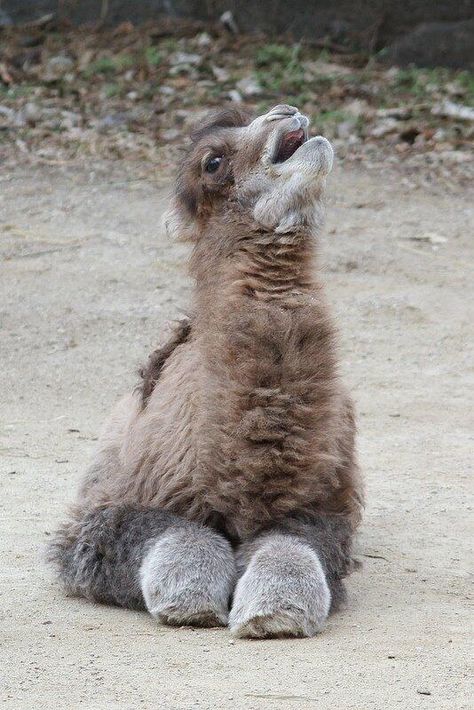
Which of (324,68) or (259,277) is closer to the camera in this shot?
(259,277)

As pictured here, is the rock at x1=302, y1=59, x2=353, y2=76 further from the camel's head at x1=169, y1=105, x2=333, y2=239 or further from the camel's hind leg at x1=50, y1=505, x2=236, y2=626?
the camel's hind leg at x1=50, y1=505, x2=236, y2=626

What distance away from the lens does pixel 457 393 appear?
328 inches

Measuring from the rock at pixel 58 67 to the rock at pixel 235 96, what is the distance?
1751 mm

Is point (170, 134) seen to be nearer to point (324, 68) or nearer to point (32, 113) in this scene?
point (32, 113)

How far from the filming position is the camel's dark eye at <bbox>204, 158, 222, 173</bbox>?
5238 millimetres

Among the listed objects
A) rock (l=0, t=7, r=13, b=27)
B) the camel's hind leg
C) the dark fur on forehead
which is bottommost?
rock (l=0, t=7, r=13, b=27)

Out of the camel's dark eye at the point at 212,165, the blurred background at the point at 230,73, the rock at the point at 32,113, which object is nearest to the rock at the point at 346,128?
the blurred background at the point at 230,73

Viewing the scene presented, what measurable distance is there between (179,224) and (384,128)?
25.9 feet

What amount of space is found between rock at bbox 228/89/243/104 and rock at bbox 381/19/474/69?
6.22 feet

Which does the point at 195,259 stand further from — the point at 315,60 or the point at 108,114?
the point at 315,60

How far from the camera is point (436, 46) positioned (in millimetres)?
14094

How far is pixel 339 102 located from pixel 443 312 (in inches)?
166

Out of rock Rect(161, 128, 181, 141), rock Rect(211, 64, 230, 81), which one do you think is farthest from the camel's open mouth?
rock Rect(211, 64, 230, 81)

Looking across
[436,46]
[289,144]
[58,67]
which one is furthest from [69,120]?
[289,144]
